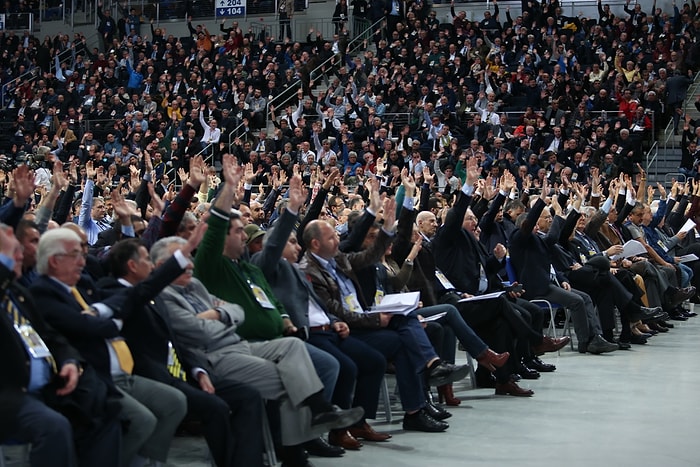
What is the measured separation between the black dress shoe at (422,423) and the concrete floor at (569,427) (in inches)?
2.5

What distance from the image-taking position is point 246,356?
17.3 feet

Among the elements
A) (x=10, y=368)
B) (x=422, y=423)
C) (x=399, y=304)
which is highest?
(x=10, y=368)

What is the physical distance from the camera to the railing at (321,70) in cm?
2383

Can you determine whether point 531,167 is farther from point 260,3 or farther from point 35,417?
point 35,417

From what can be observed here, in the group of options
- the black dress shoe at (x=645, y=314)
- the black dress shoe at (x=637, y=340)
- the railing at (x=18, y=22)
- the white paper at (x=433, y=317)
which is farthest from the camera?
the railing at (x=18, y=22)

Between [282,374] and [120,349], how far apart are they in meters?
0.94

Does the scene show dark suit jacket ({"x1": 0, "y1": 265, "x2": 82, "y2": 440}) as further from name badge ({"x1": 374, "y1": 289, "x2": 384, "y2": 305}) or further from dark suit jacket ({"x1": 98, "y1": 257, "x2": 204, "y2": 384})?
name badge ({"x1": 374, "y1": 289, "x2": 384, "y2": 305})

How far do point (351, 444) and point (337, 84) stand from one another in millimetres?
17847

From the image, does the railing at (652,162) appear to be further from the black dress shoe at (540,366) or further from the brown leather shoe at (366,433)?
the brown leather shoe at (366,433)

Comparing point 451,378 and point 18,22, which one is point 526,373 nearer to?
point 451,378

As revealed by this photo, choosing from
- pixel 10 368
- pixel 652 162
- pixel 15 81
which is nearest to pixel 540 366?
pixel 10 368

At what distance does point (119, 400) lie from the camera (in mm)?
4465

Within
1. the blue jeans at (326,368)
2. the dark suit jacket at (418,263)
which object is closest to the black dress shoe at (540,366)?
the dark suit jacket at (418,263)

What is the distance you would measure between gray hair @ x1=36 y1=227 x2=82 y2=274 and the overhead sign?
960 inches
